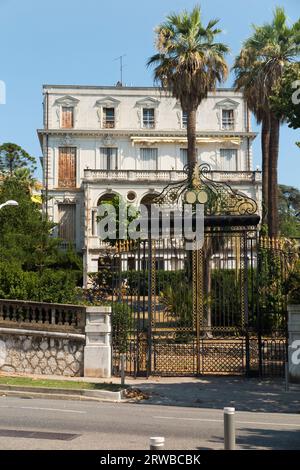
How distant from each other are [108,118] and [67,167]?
5425mm

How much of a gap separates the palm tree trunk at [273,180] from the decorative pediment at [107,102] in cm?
2728

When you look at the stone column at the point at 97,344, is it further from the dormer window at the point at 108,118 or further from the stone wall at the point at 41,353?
the dormer window at the point at 108,118

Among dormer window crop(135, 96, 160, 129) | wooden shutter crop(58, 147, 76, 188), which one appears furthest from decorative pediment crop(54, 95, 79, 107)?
Result: dormer window crop(135, 96, 160, 129)

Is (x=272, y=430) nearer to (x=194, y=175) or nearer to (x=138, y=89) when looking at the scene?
(x=194, y=175)

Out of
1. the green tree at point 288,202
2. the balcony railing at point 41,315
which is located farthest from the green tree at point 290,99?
the green tree at point 288,202

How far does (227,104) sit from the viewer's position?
56094 mm

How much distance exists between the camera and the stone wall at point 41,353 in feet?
58.2

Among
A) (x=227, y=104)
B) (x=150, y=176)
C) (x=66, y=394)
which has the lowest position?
(x=66, y=394)

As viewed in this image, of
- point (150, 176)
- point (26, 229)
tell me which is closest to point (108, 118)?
point (150, 176)

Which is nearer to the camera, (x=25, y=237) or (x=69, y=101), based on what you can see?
(x=25, y=237)

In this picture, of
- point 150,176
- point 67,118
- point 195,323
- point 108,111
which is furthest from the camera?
point 108,111

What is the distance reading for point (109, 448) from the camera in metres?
8.63

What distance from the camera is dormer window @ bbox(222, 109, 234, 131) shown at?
5584cm

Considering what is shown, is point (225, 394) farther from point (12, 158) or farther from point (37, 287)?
point (12, 158)
